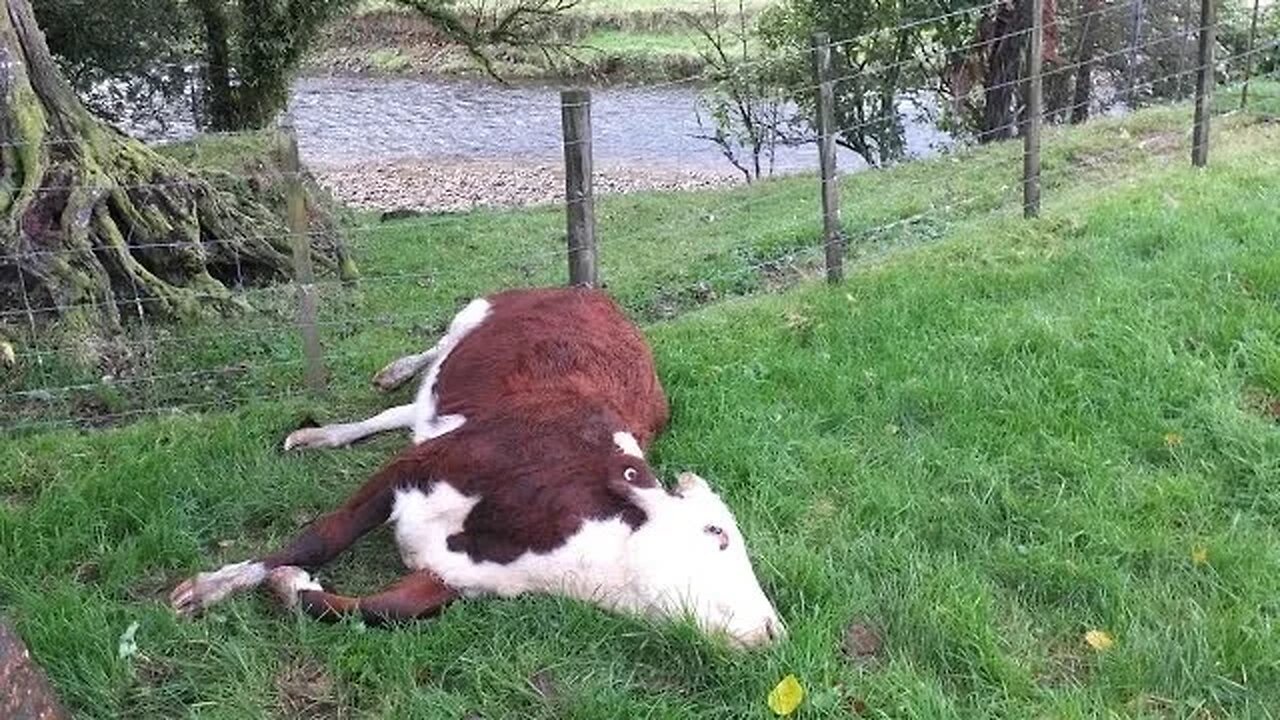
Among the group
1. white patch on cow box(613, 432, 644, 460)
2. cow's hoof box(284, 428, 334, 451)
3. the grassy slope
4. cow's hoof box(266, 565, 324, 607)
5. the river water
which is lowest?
the river water

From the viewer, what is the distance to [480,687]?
357 cm

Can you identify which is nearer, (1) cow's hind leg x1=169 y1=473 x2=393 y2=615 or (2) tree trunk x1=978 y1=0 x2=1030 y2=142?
(1) cow's hind leg x1=169 y1=473 x2=393 y2=615

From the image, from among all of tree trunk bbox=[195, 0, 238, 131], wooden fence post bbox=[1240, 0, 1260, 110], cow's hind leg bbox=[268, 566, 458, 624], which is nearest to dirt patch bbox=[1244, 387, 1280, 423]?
cow's hind leg bbox=[268, 566, 458, 624]

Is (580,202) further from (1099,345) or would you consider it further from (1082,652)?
(1082,652)

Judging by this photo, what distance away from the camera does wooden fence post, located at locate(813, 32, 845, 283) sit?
7059 millimetres

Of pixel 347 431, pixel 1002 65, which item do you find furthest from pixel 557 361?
pixel 1002 65

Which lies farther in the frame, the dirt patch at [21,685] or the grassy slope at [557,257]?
the grassy slope at [557,257]

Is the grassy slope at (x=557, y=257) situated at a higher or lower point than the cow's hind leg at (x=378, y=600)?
lower

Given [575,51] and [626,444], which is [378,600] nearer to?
[626,444]

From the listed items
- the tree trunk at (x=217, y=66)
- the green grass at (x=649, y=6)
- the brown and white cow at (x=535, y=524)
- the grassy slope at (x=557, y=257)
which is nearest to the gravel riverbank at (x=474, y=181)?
the tree trunk at (x=217, y=66)

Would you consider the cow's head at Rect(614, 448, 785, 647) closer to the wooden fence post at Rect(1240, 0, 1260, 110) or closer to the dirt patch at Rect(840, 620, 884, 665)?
the dirt patch at Rect(840, 620, 884, 665)

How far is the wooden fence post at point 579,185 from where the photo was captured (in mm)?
6020

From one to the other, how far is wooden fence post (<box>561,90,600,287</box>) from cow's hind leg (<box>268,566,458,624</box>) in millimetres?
2624

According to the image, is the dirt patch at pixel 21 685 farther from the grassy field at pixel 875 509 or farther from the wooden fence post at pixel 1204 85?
the wooden fence post at pixel 1204 85
